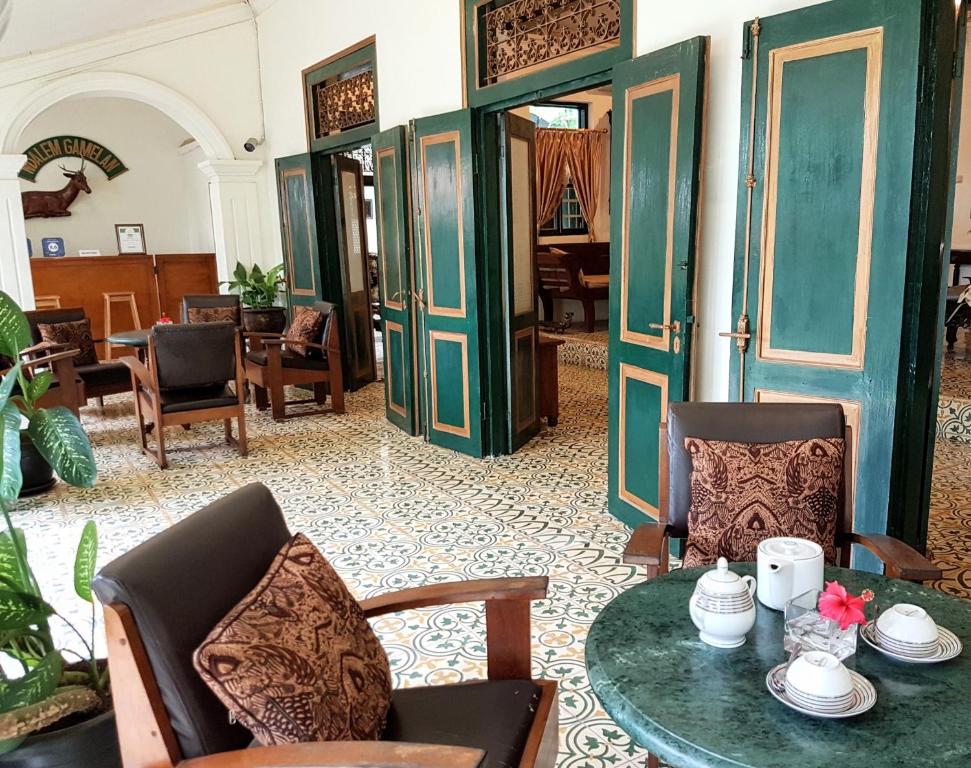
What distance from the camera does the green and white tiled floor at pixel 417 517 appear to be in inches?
104

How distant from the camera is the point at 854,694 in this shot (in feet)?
4.17

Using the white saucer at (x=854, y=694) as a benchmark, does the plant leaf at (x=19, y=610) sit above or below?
above

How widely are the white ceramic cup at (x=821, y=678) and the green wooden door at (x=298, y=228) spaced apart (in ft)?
19.8

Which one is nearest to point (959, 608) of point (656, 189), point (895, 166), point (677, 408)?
point (677, 408)

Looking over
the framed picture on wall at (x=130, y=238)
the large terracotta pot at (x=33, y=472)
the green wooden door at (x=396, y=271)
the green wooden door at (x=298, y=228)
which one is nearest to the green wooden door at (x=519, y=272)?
the green wooden door at (x=396, y=271)

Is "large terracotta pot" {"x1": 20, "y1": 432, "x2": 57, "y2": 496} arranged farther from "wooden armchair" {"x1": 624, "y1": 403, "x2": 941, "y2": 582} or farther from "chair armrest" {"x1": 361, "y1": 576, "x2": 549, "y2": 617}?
"wooden armchair" {"x1": 624, "y1": 403, "x2": 941, "y2": 582}

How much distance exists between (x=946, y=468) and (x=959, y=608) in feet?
11.0

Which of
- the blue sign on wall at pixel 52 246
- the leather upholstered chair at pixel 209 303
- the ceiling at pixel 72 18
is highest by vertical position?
the ceiling at pixel 72 18

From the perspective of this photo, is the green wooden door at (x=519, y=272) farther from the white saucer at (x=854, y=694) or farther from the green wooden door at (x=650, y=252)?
the white saucer at (x=854, y=694)

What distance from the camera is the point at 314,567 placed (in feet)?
5.10

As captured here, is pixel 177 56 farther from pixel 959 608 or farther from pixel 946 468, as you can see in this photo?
pixel 959 608

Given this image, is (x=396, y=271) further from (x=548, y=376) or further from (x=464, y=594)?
(x=464, y=594)

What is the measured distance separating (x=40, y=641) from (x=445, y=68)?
4.12 m

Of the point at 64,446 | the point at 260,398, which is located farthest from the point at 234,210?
the point at 64,446
